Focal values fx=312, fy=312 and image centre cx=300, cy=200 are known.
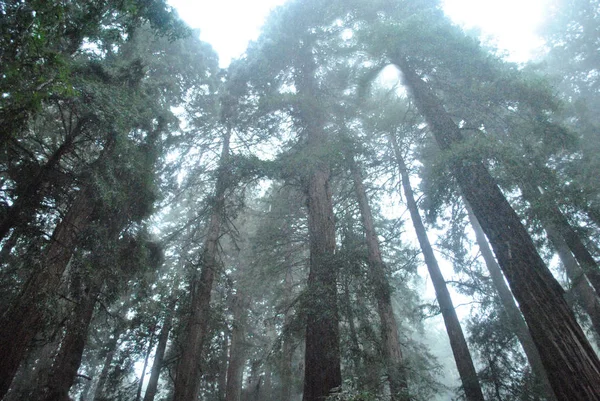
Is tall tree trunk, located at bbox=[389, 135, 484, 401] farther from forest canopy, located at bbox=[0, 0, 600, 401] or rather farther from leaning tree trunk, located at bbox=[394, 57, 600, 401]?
leaning tree trunk, located at bbox=[394, 57, 600, 401]

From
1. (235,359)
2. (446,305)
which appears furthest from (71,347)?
(446,305)

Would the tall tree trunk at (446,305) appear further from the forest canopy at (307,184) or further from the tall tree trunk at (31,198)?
the tall tree trunk at (31,198)

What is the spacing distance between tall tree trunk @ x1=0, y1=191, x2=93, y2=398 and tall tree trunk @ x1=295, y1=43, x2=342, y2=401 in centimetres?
571

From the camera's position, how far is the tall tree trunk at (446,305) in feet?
28.5

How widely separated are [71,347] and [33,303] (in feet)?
7.93

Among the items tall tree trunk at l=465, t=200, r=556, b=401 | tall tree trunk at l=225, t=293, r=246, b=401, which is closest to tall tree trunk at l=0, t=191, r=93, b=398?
tall tree trunk at l=225, t=293, r=246, b=401

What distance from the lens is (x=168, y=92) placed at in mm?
12930

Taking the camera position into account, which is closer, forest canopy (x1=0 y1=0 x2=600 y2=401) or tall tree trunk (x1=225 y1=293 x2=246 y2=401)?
forest canopy (x1=0 y1=0 x2=600 y2=401)

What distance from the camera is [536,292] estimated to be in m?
5.45

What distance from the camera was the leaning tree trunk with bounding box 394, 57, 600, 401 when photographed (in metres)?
4.68

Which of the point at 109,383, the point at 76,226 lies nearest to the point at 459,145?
the point at 76,226

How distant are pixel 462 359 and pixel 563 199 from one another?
17.1 feet

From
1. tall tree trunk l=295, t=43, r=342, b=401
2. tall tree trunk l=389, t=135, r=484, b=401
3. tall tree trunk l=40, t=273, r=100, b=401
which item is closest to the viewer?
tall tree trunk l=295, t=43, r=342, b=401

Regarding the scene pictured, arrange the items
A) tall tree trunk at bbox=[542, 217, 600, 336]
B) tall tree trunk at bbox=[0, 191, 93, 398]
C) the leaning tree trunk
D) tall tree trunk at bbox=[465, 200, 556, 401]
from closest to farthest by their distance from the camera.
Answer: the leaning tree trunk
tall tree trunk at bbox=[0, 191, 93, 398]
tall tree trunk at bbox=[542, 217, 600, 336]
tall tree trunk at bbox=[465, 200, 556, 401]
